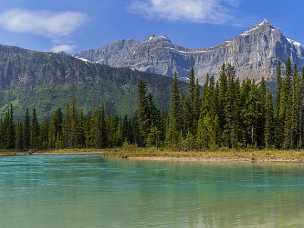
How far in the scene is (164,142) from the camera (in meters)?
128

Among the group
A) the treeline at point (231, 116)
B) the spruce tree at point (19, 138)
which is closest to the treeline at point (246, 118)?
the treeline at point (231, 116)

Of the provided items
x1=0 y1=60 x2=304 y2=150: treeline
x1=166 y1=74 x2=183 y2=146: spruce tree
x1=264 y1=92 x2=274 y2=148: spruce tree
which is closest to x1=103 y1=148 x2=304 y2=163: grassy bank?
x1=0 y1=60 x2=304 y2=150: treeline

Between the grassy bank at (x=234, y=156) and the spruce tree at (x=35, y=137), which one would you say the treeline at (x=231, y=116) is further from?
the spruce tree at (x=35, y=137)

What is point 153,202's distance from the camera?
34.5 m

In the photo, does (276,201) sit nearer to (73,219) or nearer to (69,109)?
(73,219)

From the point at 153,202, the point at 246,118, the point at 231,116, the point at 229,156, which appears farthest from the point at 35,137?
the point at 153,202

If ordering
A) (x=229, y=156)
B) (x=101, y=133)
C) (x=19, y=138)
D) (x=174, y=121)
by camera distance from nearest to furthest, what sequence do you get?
(x=229, y=156), (x=174, y=121), (x=101, y=133), (x=19, y=138)

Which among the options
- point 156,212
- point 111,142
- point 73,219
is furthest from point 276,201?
point 111,142

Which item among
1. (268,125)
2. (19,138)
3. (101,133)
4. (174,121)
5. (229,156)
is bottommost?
(229,156)

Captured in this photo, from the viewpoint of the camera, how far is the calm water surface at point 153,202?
87.6 ft

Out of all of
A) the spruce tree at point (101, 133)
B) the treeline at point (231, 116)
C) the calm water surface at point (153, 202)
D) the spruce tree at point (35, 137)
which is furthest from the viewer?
the spruce tree at point (35, 137)

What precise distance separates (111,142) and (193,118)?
49429 millimetres

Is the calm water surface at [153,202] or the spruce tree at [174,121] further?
the spruce tree at [174,121]

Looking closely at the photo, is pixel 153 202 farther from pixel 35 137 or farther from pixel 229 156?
pixel 35 137
